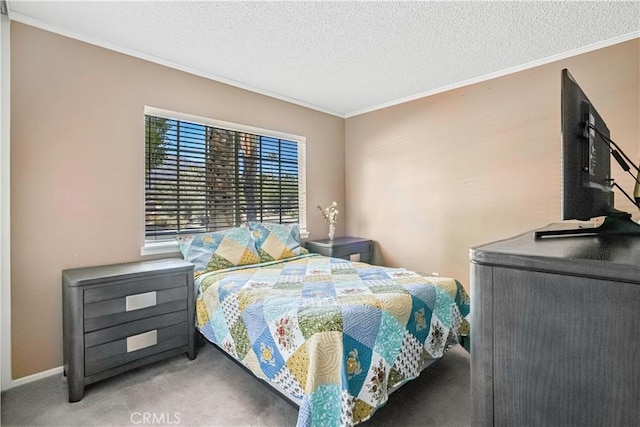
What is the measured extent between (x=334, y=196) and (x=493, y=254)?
359 cm

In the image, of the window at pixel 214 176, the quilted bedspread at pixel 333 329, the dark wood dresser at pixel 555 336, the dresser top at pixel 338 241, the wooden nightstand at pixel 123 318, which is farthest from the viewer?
the dresser top at pixel 338 241

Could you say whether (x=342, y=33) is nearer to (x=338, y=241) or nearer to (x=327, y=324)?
(x=327, y=324)

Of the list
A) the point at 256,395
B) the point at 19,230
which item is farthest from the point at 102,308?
the point at 256,395

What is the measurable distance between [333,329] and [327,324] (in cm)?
4

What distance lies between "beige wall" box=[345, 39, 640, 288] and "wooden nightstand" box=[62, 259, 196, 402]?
8.04 ft

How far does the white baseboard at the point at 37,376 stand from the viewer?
2.06m

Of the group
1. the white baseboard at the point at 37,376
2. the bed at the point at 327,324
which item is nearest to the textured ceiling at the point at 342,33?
the bed at the point at 327,324

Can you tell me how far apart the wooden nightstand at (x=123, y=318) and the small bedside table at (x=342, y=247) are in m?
1.58

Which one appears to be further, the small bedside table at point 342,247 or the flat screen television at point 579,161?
the small bedside table at point 342,247

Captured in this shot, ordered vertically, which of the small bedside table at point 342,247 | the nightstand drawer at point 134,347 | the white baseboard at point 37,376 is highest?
the small bedside table at point 342,247

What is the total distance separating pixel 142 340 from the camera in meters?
2.17

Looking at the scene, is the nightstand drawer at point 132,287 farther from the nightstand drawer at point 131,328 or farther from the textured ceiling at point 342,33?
the textured ceiling at point 342,33

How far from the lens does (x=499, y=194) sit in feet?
9.87

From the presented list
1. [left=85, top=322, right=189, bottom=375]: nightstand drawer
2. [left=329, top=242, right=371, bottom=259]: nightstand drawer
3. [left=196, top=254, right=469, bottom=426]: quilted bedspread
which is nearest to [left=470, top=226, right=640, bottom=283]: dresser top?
[left=196, top=254, right=469, bottom=426]: quilted bedspread
